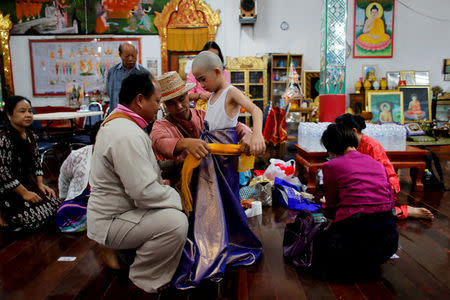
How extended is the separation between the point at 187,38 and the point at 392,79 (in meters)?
5.24

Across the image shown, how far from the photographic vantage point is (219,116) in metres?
1.90

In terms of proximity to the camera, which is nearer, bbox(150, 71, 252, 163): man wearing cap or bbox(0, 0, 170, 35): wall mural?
bbox(150, 71, 252, 163): man wearing cap

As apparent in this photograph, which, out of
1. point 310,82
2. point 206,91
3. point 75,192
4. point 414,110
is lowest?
point 75,192

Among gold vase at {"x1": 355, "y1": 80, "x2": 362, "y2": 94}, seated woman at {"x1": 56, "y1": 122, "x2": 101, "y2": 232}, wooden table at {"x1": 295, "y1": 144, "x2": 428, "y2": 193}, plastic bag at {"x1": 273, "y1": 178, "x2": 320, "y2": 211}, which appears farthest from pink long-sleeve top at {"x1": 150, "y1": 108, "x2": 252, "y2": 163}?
gold vase at {"x1": 355, "y1": 80, "x2": 362, "y2": 94}

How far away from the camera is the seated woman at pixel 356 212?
182 centimetres

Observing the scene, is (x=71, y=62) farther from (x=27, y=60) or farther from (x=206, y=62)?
(x=206, y=62)

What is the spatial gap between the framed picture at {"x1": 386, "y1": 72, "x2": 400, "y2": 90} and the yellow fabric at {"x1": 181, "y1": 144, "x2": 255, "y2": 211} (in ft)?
24.2

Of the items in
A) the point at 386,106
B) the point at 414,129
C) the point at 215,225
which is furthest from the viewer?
the point at 386,106

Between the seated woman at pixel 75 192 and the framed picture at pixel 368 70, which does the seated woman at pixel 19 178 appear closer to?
the seated woman at pixel 75 192

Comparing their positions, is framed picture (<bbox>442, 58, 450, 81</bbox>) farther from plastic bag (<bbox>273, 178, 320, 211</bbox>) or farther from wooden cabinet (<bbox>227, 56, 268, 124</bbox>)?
plastic bag (<bbox>273, 178, 320, 211</bbox>)

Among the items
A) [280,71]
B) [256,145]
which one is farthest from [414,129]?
[256,145]

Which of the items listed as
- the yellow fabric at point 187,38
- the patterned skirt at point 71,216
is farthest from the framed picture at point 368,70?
the patterned skirt at point 71,216

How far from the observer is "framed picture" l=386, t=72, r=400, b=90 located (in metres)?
7.90

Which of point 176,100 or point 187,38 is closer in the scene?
point 176,100
